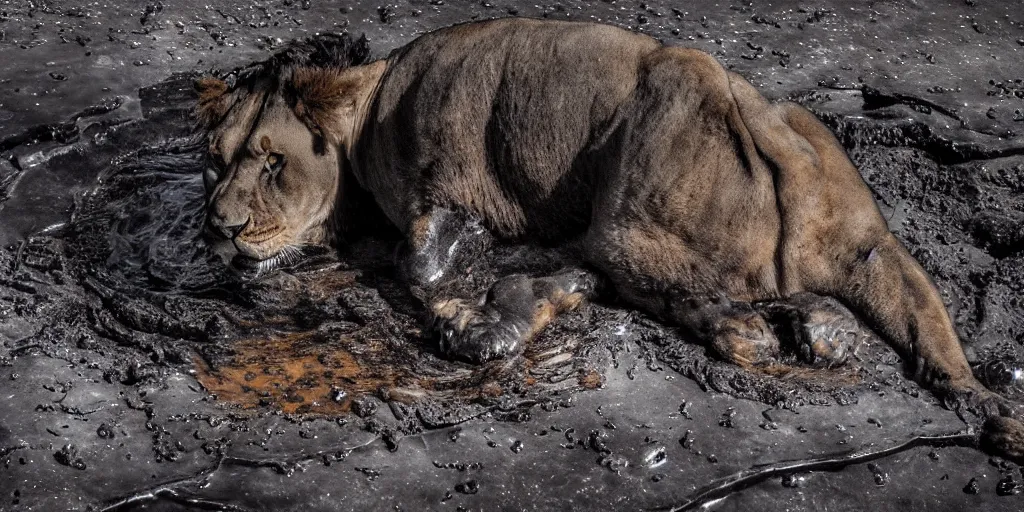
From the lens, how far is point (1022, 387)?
5.82 metres

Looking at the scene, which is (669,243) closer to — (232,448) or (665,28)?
(232,448)

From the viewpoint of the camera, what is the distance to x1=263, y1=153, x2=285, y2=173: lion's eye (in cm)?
718

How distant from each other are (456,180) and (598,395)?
1.55m

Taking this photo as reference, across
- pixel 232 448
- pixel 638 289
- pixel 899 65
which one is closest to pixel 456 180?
pixel 638 289

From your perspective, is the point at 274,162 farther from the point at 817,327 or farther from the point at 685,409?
the point at 817,327

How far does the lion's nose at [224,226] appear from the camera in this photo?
7.19 meters

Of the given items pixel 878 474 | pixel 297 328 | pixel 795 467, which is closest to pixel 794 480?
pixel 795 467

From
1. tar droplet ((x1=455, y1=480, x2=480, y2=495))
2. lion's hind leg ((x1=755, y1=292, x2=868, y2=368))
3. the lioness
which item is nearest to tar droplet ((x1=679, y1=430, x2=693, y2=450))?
the lioness

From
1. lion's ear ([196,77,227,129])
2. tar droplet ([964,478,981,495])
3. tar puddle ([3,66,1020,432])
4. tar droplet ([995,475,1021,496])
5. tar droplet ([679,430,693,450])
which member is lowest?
tar puddle ([3,66,1020,432])

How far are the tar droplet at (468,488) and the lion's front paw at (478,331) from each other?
948 millimetres

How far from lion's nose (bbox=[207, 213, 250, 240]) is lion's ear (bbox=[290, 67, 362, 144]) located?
0.67 m

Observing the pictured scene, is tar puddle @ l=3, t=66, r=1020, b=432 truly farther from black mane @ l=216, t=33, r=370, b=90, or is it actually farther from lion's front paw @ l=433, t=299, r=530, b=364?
black mane @ l=216, t=33, r=370, b=90

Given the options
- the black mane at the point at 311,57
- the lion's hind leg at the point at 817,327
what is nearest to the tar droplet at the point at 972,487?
the lion's hind leg at the point at 817,327

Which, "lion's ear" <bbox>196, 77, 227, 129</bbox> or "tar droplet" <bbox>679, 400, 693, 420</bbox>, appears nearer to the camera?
"tar droplet" <bbox>679, 400, 693, 420</bbox>
